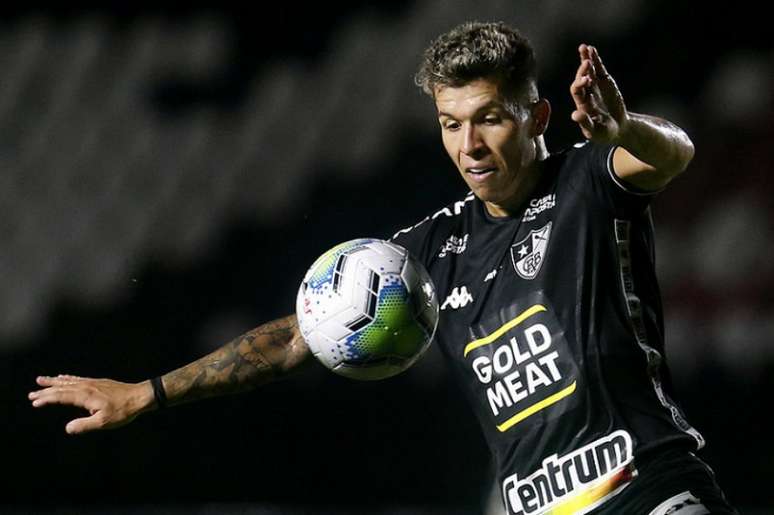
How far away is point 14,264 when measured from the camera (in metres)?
7.01

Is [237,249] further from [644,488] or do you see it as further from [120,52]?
[644,488]

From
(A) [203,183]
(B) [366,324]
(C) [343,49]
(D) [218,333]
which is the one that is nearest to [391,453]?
(D) [218,333]

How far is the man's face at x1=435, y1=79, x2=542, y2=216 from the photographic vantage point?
10.7 ft

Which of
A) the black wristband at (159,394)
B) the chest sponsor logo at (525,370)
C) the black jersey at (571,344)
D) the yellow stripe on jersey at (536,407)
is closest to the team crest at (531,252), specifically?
the black jersey at (571,344)

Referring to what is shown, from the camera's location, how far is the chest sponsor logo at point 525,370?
3.14 metres

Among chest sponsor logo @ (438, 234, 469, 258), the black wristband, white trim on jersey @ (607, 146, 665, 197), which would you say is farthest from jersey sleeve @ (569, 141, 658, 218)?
the black wristband

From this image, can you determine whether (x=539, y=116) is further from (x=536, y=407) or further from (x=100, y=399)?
(x=100, y=399)

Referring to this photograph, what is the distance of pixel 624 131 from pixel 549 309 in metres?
0.57

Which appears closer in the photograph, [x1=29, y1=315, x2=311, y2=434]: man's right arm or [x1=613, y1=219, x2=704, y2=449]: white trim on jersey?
[x1=613, y1=219, x2=704, y2=449]: white trim on jersey

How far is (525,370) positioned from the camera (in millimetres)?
3191

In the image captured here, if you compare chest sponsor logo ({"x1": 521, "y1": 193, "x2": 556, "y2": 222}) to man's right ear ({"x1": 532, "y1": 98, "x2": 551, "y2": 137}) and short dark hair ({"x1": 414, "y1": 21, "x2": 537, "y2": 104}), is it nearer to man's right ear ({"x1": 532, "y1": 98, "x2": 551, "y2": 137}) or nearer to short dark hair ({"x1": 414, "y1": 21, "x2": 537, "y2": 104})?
man's right ear ({"x1": 532, "y1": 98, "x2": 551, "y2": 137})

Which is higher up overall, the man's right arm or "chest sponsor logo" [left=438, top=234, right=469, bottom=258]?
"chest sponsor logo" [left=438, top=234, right=469, bottom=258]

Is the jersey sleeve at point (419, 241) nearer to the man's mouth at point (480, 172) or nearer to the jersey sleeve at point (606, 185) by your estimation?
the man's mouth at point (480, 172)

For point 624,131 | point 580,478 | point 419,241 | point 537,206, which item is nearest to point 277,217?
point 419,241
